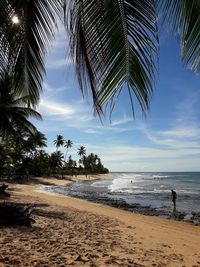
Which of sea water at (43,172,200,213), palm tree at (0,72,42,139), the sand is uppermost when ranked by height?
palm tree at (0,72,42,139)

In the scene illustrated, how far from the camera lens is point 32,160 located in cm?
6562

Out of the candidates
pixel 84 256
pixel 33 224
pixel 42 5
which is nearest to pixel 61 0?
pixel 42 5

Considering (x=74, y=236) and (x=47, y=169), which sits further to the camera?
(x=47, y=169)

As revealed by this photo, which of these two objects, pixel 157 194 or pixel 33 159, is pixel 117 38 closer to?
pixel 157 194

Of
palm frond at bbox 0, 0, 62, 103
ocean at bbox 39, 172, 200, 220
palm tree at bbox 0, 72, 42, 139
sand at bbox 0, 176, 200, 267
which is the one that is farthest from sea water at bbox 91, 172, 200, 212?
palm frond at bbox 0, 0, 62, 103

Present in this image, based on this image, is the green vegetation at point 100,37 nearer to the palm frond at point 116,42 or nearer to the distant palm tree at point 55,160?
the palm frond at point 116,42

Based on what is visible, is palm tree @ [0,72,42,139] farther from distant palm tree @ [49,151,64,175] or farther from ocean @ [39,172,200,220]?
distant palm tree @ [49,151,64,175]

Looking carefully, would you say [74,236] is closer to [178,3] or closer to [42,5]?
[42,5]

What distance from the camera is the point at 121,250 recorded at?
7172 millimetres

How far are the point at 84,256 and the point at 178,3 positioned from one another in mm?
5303

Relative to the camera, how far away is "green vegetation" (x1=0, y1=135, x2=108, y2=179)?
65.6 ft

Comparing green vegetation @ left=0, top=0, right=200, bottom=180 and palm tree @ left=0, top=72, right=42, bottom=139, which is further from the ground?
palm tree @ left=0, top=72, right=42, bottom=139

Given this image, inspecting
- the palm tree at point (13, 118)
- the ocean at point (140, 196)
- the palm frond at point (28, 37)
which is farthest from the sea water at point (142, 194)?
the palm frond at point (28, 37)

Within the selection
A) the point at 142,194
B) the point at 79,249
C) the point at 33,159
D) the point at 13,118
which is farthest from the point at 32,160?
the point at 79,249
